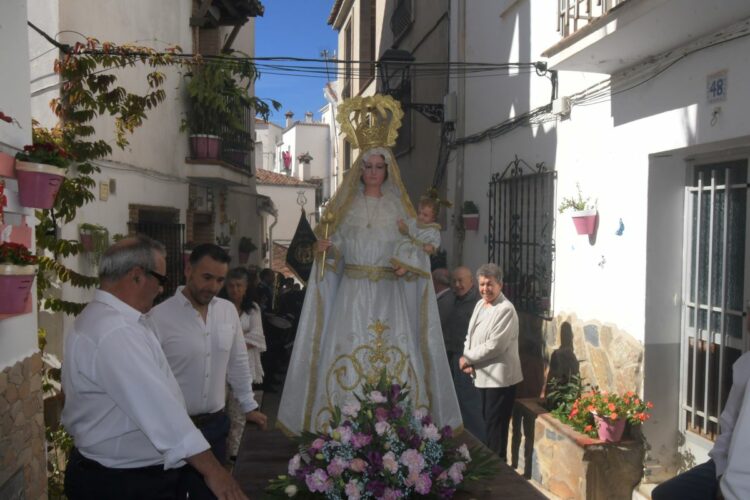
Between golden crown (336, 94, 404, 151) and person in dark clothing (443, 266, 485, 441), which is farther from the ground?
golden crown (336, 94, 404, 151)

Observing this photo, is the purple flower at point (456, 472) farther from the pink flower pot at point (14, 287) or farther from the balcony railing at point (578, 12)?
the balcony railing at point (578, 12)

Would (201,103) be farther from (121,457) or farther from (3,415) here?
(121,457)

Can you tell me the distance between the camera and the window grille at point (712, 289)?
412 cm

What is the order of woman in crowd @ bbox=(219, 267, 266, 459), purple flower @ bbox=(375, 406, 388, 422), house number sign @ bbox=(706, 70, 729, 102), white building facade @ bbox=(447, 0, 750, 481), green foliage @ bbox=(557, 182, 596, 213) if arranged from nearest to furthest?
purple flower @ bbox=(375, 406, 388, 422) → house number sign @ bbox=(706, 70, 729, 102) → white building facade @ bbox=(447, 0, 750, 481) → woman in crowd @ bbox=(219, 267, 266, 459) → green foliage @ bbox=(557, 182, 596, 213)

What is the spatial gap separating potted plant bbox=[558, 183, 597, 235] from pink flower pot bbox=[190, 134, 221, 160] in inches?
268

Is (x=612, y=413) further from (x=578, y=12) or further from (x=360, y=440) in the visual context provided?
(x=578, y=12)

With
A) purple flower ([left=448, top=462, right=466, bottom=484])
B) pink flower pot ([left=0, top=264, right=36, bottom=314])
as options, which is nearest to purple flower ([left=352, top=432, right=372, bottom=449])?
purple flower ([left=448, top=462, right=466, bottom=484])

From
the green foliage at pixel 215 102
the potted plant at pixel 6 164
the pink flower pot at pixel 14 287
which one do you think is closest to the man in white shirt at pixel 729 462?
the pink flower pot at pixel 14 287

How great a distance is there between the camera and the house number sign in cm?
380

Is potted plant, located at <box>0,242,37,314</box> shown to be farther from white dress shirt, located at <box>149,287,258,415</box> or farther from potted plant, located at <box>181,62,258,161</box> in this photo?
potted plant, located at <box>181,62,258,161</box>

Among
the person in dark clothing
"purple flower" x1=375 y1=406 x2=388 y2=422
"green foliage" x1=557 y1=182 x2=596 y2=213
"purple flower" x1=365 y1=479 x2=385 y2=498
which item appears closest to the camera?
"purple flower" x1=365 y1=479 x2=385 y2=498

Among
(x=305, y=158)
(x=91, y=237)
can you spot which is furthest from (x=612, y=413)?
(x=305, y=158)

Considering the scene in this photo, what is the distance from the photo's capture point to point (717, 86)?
385 centimetres

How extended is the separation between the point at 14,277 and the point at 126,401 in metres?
1.38
